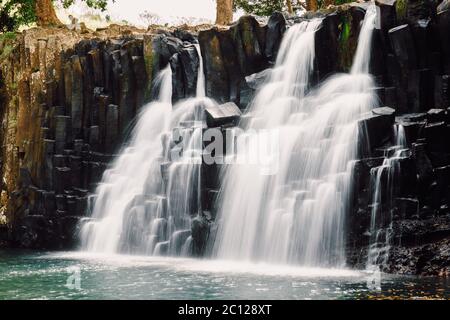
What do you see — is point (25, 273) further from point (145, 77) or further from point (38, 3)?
point (38, 3)

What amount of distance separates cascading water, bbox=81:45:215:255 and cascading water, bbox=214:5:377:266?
1.89 meters

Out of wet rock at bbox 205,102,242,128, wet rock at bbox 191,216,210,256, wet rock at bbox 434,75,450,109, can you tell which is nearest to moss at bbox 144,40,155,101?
wet rock at bbox 205,102,242,128

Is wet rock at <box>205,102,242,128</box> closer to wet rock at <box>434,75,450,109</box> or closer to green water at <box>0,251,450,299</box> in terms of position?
green water at <box>0,251,450,299</box>

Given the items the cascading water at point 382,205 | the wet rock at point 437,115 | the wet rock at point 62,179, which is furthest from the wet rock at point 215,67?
the wet rock at point 437,115

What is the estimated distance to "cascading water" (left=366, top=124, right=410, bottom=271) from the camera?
16.3m

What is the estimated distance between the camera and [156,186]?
23.0 meters

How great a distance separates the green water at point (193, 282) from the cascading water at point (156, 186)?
232 cm

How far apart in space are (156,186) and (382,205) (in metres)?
→ 9.47

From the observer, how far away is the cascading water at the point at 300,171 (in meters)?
17.4

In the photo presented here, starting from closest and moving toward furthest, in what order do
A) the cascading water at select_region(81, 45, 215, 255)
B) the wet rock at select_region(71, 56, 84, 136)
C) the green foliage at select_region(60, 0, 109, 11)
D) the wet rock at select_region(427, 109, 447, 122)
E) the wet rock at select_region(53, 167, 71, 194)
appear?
1. the wet rock at select_region(427, 109, 447, 122)
2. the cascading water at select_region(81, 45, 215, 255)
3. the wet rock at select_region(53, 167, 71, 194)
4. the wet rock at select_region(71, 56, 84, 136)
5. the green foliage at select_region(60, 0, 109, 11)

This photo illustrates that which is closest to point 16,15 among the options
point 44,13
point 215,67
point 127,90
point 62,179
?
point 44,13

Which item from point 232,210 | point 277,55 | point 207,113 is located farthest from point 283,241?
point 277,55

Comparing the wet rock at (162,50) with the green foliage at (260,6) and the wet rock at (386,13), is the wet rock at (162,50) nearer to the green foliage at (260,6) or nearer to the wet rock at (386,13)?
the wet rock at (386,13)

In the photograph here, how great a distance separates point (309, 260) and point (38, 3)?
23968 mm
